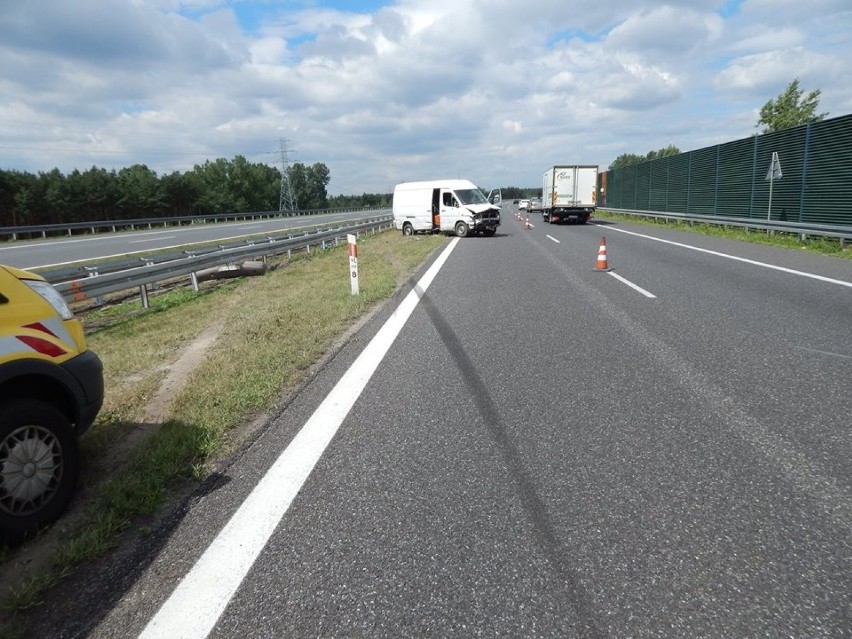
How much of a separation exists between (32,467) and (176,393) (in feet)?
7.92

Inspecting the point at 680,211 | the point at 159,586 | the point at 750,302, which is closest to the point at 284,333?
the point at 159,586

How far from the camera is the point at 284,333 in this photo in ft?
23.7

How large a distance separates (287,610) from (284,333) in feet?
17.3

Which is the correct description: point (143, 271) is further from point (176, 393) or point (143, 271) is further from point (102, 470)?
point (102, 470)

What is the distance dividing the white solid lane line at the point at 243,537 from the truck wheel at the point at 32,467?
1.08m

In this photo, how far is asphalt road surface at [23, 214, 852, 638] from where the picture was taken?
2.21m

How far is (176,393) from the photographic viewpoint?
5336mm

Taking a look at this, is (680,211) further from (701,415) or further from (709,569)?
(709,569)

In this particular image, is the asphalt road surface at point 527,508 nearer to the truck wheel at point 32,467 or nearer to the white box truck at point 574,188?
the truck wheel at point 32,467

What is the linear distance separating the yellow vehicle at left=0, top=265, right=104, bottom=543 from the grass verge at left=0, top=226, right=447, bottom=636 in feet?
0.63

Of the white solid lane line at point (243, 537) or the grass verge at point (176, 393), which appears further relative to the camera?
the grass verge at point (176, 393)

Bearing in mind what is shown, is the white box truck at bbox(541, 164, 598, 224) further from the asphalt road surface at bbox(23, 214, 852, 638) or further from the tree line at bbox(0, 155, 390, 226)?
the tree line at bbox(0, 155, 390, 226)

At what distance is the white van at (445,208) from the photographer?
25.3 metres

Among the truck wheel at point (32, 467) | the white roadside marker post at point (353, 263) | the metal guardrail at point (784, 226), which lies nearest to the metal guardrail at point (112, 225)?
the white roadside marker post at point (353, 263)
